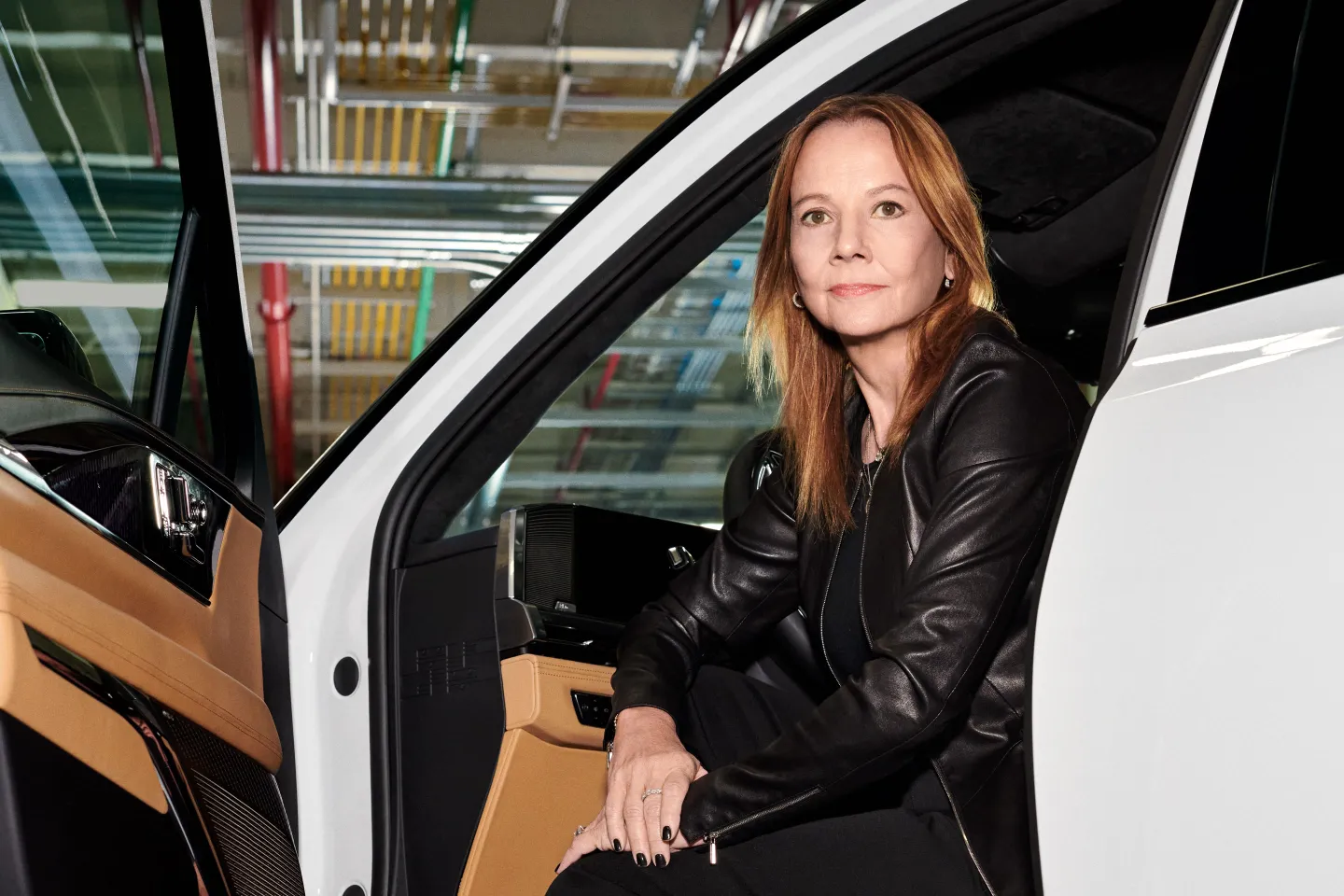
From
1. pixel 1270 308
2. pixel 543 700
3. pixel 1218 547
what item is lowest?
pixel 543 700

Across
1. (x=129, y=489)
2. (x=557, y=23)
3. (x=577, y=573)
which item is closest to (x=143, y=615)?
(x=129, y=489)

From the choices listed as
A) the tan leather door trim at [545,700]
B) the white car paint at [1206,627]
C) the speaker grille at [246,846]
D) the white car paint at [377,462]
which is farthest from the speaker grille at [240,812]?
the white car paint at [1206,627]

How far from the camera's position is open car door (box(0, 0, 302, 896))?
40.6 inches

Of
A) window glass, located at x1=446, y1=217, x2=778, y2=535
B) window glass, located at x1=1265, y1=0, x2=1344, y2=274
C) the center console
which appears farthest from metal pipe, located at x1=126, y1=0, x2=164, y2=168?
window glass, located at x1=446, y1=217, x2=778, y2=535

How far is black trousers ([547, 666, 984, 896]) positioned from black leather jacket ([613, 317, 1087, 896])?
0.09ft

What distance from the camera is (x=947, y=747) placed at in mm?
1326

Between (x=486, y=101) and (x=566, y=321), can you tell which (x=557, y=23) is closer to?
(x=486, y=101)

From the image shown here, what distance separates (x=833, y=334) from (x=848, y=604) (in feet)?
1.40

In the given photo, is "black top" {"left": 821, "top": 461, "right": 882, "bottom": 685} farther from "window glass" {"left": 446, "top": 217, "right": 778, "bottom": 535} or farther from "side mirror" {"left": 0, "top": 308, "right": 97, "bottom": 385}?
"window glass" {"left": 446, "top": 217, "right": 778, "bottom": 535}

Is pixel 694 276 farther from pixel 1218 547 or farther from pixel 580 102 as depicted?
pixel 1218 547

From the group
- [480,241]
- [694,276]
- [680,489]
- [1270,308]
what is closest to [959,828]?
[1270,308]

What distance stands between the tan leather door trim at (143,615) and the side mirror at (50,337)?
218 millimetres

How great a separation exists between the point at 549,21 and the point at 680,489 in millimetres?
5382

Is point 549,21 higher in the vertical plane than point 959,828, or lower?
higher
